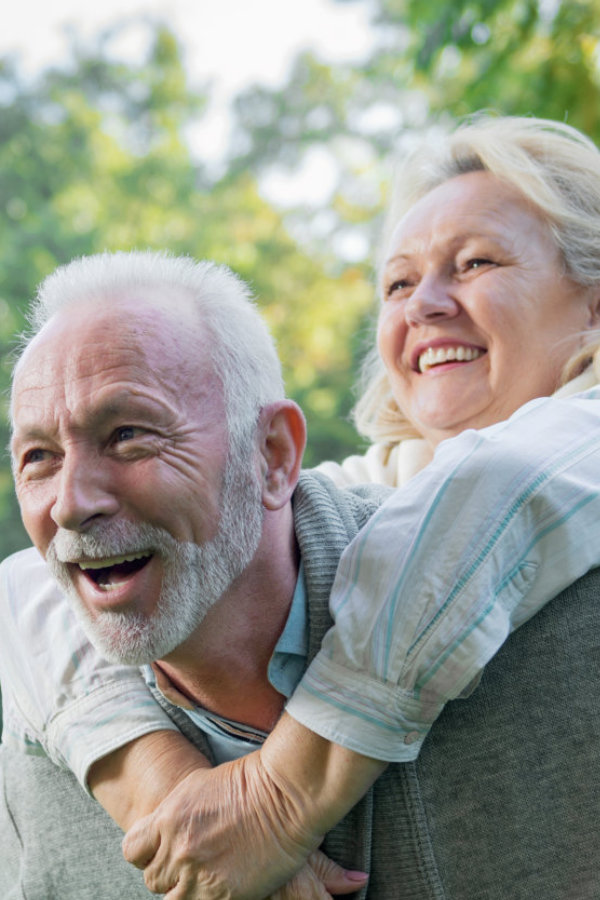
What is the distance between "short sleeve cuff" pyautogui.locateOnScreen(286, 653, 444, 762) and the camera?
155cm

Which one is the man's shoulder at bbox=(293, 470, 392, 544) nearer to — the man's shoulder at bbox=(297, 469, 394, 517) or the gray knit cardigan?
the man's shoulder at bbox=(297, 469, 394, 517)

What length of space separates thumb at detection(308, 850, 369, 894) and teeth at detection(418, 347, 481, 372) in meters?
1.24

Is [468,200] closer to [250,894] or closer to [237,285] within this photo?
[237,285]

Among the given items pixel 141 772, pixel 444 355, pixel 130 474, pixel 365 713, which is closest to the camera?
pixel 365 713

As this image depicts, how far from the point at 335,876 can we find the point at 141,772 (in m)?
0.38

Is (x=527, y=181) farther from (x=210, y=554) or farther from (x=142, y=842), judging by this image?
(x=142, y=842)

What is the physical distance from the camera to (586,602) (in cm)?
175

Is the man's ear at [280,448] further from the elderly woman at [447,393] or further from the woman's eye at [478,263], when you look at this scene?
the woman's eye at [478,263]

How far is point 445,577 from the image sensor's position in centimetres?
157

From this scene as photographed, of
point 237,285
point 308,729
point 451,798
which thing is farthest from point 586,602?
point 237,285

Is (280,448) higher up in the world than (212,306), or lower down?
lower down

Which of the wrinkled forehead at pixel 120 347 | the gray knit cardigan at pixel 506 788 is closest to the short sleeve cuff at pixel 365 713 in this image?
the gray knit cardigan at pixel 506 788

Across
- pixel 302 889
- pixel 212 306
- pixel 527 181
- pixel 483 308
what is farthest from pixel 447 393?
pixel 302 889

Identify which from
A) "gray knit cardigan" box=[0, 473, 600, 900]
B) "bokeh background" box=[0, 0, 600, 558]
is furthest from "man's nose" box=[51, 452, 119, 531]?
"bokeh background" box=[0, 0, 600, 558]
